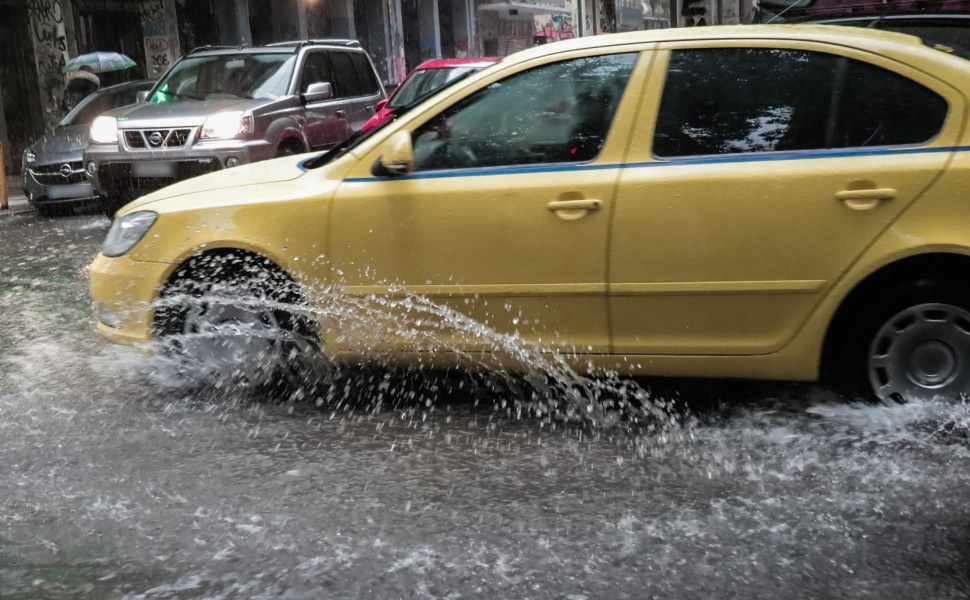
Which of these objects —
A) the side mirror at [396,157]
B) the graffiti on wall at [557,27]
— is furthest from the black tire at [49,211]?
the graffiti on wall at [557,27]

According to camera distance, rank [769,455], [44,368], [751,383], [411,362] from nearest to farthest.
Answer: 1. [769,455]
2. [411,362]
3. [751,383]
4. [44,368]

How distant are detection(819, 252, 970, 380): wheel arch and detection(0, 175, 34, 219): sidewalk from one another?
1289cm

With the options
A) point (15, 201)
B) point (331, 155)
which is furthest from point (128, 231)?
point (15, 201)

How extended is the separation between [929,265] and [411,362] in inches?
85.1

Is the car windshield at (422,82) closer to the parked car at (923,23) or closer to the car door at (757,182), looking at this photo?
the parked car at (923,23)

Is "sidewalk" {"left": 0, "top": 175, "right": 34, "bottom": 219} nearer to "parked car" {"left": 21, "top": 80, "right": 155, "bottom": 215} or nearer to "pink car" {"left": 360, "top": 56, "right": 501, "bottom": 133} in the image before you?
"parked car" {"left": 21, "top": 80, "right": 155, "bottom": 215}

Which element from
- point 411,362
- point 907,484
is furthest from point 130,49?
point 907,484

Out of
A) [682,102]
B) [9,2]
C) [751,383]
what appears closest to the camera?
[682,102]

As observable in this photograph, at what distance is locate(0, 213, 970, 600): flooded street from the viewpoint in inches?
132

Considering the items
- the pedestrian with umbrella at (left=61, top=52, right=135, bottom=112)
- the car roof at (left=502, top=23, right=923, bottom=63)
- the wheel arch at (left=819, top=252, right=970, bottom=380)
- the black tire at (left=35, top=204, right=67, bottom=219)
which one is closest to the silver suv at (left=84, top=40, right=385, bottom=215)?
the black tire at (left=35, top=204, right=67, bottom=219)

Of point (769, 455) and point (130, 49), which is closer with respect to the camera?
point (769, 455)

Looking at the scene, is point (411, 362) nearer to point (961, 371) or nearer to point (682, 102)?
point (682, 102)

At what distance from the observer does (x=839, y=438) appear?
4520 millimetres

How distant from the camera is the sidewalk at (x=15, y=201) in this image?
15.4 meters
